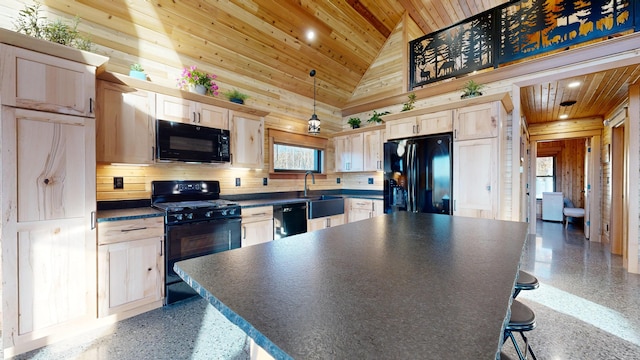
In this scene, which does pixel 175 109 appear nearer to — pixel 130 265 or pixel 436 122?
pixel 130 265

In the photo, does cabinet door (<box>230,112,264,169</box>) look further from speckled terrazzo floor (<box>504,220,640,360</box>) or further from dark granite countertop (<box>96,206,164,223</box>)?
speckled terrazzo floor (<box>504,220,640,360</box>)

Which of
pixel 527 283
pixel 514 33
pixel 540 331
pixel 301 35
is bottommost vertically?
pixel 540 331

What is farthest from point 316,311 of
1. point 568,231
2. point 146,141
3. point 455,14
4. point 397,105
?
point 568,231

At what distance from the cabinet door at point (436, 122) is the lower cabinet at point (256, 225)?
94.1 inches

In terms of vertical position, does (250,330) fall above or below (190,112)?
below

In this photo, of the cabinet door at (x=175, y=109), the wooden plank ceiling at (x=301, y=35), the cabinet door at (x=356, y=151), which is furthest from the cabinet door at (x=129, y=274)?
the cabinet door at (x=356, y=151)

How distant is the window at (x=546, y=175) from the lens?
8148mm

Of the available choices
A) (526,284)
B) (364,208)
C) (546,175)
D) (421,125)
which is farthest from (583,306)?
(546,175)

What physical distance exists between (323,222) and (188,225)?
2034 millimetres

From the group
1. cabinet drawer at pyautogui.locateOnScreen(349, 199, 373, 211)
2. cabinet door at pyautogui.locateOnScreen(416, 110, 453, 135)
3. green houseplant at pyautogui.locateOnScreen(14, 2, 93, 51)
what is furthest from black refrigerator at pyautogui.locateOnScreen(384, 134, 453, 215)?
green houseplant at pyautogui.locateOnScreen(14, 2, 93, 51)

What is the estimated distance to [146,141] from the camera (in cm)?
259

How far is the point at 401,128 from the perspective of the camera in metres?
3.85

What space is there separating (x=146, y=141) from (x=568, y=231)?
842 centimetres

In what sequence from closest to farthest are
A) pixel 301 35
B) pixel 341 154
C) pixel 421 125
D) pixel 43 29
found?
pixel 43 29
pixel 421 125
pixel 301 35
pixel 341 154
